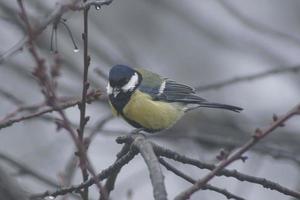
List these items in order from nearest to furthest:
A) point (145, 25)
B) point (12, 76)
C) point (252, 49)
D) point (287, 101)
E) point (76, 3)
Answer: point (76, 3)
point (252, 49)
point (12, 76)
point (287, 101)
point (145, 25)

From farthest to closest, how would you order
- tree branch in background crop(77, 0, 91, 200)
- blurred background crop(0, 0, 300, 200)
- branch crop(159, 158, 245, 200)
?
blurred background crop(0, 0, 300, 200) → branch crop(159, 158, 245, 200) → tree branch in background crop(77, 0, 91, 200)

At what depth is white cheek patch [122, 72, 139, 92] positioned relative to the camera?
404 centimetres

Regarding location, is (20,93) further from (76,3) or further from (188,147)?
(76,3)

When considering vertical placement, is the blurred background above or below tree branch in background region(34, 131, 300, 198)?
above

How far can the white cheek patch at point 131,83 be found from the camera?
13.3 ft

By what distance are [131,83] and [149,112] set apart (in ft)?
0.62

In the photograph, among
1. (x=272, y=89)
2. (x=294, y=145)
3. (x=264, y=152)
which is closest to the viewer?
(x=264, y=152)

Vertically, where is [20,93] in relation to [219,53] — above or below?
below

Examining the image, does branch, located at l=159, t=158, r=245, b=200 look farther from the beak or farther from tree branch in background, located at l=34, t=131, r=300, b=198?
the beak

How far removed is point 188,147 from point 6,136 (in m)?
4.42

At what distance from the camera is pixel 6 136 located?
8945 mm

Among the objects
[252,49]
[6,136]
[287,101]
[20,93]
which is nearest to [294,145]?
[252,49]

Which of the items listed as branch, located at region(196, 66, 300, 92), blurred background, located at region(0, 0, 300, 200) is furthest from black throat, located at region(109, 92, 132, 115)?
branch, located at region(196, 66, 300, 92)

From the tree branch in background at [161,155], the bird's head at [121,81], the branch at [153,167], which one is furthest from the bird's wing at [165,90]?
the branch at [153,167]
